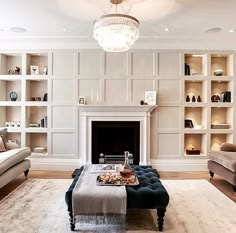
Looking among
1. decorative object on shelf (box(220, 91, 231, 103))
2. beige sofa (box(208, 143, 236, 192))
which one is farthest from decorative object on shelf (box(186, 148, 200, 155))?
decorative object on shelf (box(220, 91, 231, 103))

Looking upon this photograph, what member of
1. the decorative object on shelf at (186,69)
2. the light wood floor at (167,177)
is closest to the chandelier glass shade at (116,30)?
the decorative object on shelf at (186,69)

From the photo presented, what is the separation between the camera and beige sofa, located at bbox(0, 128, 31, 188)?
389 cm

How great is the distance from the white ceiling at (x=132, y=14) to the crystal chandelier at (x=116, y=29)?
0.43m

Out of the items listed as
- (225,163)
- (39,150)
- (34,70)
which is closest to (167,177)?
(225,163)

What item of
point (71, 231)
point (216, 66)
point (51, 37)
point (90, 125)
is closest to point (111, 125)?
point (90, 125)

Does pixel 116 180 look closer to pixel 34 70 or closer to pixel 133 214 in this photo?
pixel 133 214

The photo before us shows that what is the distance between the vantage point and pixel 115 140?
5941 millimetres

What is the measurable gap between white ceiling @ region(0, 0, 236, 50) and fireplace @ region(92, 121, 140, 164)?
5.87 feet

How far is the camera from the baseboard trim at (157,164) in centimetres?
577

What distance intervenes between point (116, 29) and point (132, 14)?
0.92 m

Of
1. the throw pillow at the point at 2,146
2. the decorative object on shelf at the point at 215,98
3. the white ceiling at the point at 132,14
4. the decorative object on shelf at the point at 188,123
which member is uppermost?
the white ceiling at the point at 132,14

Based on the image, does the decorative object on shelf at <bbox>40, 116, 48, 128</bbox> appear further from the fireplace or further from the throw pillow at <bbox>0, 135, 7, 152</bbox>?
the throw pillow at <bbox>0, 135, 7, 152</bbox>

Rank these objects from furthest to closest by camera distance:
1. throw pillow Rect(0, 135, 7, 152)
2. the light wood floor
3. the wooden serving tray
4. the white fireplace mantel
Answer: the white fireplace mantel
throw pillow Rect(0, 135, 7, 152)
the light wood floor
the wooden serving tray

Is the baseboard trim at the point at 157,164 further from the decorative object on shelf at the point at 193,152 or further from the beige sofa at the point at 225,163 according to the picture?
the beige sofa at the point at 225,163
